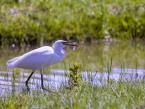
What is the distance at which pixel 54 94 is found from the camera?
292 inches

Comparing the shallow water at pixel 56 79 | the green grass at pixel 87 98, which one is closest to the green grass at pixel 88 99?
the green grass at pixel 87 98

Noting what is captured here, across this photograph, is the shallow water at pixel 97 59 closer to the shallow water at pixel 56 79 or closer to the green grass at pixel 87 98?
the shallow water at pixel 56 79

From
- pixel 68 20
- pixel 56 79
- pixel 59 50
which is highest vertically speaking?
pixel 68 20

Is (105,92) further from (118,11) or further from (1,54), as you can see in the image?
(118,11)

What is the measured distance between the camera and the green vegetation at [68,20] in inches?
654

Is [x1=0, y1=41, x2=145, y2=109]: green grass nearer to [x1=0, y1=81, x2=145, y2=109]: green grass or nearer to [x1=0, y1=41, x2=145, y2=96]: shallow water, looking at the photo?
[x1=0, y1=81, x2=145, y2=109]: green grass

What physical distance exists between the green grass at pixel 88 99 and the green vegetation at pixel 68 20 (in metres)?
8.71

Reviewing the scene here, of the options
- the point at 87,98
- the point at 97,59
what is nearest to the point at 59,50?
the point at 87,98

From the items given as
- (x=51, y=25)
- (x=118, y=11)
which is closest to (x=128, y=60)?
(x=51, y=25)

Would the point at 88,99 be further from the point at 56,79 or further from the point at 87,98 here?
the point at 56,79

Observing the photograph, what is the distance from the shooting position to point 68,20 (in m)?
17.9

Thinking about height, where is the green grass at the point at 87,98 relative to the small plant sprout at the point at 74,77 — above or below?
below

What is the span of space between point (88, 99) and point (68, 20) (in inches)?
441

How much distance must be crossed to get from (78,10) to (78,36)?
1.47m
